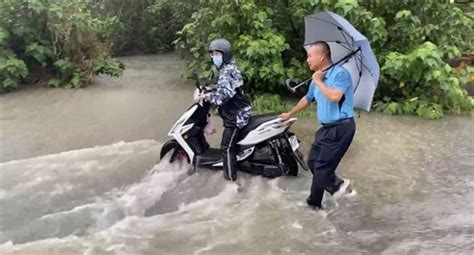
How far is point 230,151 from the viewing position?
576 centimetres

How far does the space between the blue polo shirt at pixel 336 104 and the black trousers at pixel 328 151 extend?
7 cm

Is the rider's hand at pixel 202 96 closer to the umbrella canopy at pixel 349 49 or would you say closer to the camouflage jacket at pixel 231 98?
the camouflage jacket at pixel 231 98

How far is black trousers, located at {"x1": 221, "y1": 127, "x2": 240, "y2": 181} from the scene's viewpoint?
18.8 feet

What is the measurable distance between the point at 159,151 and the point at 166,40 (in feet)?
26.8

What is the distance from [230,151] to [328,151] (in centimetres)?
107

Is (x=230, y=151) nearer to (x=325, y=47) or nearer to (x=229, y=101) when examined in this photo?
(x=229, y=101)

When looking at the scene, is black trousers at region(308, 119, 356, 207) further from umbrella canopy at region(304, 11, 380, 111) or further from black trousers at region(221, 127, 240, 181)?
black trousers at region(221, 127, 240, 181)

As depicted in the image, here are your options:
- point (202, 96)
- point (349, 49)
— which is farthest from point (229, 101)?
point (349, 49)

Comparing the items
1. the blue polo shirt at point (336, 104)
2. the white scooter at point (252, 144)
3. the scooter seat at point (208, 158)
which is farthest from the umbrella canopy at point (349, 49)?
the scooter seat at point (208, 158)

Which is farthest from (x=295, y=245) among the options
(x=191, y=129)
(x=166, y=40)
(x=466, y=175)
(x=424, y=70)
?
(x=166, y=40)

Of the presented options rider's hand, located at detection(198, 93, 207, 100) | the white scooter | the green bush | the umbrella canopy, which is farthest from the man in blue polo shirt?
the green bush

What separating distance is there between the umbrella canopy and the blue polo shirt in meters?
0.17

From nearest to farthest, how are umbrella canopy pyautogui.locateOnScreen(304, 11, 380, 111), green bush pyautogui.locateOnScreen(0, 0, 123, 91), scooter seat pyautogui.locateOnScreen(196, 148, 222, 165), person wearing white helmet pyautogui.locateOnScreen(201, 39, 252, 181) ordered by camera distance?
umbrella canopy pyautogui.locateOnScreen(304, 11, 380, 111)
person wearing white helmet pyautogui.locateOnScreen(201, 39, 252, 181)
scooter seat pyautogui.locateOnScreen(196, 148, 222, 165)
green bush pyautogui.locateOnScreen(0, 0, 123, 91)

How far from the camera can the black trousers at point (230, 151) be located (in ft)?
18.8
